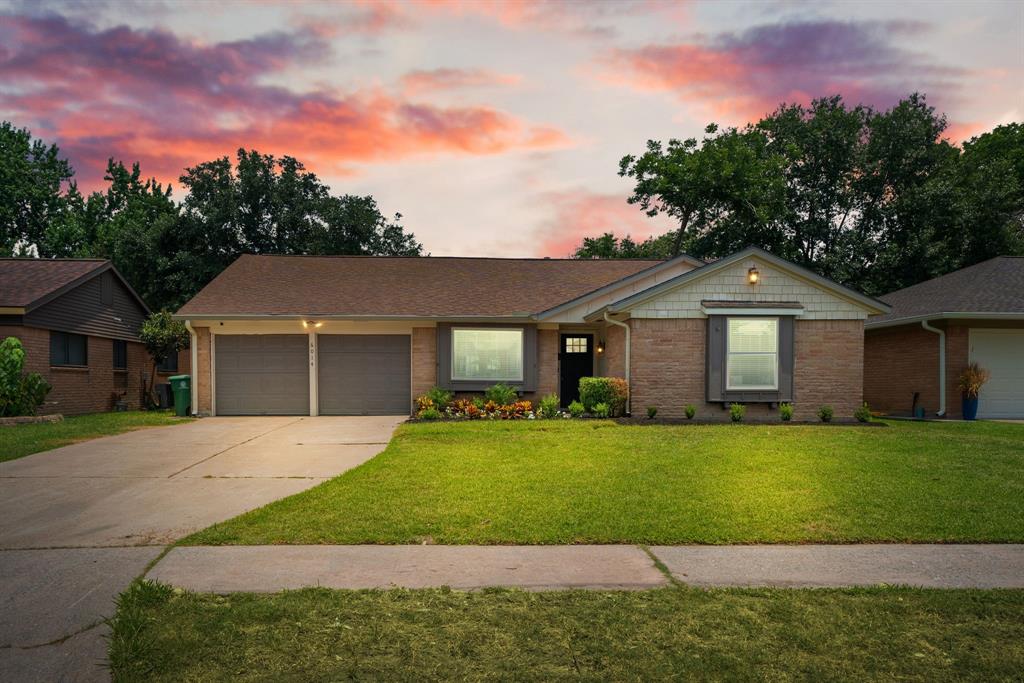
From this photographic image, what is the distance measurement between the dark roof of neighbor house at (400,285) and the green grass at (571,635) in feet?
43.5

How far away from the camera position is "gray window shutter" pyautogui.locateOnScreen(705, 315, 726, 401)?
14258mm

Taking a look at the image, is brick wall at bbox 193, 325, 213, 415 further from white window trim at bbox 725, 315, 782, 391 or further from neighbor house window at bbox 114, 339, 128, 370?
white window trim at bbox 725, 315, 782, 391

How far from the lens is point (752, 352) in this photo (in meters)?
14.4

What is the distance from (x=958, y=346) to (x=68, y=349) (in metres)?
26.3

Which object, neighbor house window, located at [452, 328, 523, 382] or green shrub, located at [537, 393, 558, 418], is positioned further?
neighbor house window, located at [452, 328, 523, 382]

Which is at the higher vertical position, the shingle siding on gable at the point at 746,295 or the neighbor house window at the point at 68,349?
the shingle siding on gable at the point at 746,295

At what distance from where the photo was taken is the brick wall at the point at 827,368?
14.5 meters

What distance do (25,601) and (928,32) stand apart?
19.3 metres

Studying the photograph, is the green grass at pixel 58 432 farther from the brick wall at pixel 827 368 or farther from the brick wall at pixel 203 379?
the brick wall at pixel 827 368

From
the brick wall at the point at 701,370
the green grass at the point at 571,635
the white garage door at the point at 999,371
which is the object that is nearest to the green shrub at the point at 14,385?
the green grass at the point at 571,635

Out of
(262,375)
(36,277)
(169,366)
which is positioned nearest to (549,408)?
(262,375)

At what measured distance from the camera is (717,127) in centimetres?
3347

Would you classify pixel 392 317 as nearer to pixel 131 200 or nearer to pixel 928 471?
pixel 928 471

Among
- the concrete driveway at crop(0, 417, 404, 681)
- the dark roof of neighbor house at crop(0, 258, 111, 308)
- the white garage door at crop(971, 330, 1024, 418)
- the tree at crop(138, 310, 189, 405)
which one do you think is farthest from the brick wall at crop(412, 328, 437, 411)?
the white garage door at crop(971, 330, 1024, 418)
